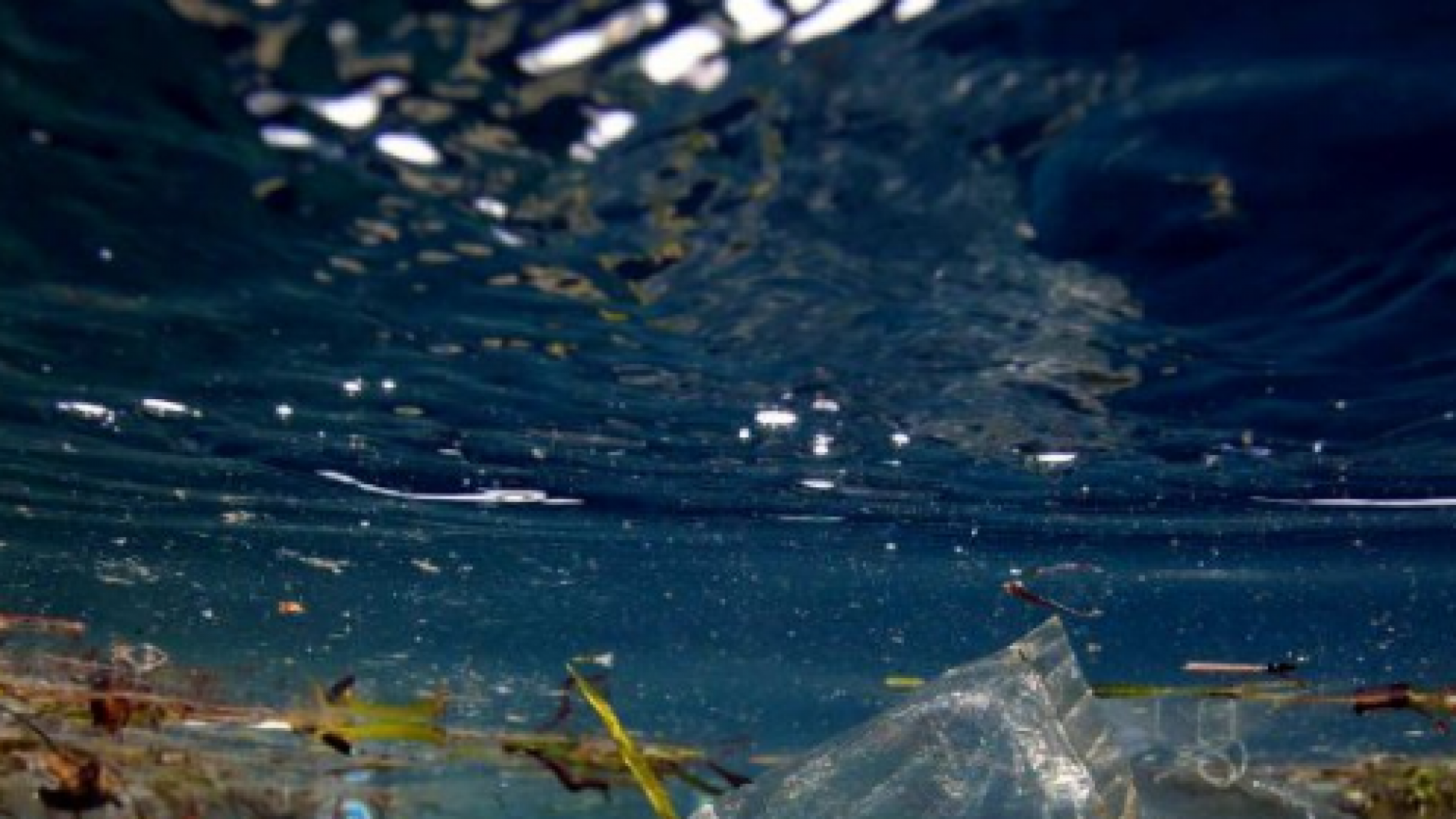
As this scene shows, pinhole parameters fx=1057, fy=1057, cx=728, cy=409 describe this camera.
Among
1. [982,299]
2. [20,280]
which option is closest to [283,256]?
[20,280]

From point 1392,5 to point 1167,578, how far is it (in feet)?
51.8

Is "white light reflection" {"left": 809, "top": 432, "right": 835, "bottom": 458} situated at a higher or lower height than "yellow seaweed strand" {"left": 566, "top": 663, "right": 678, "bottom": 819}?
higher

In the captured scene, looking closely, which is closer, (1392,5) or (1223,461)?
(1392,5)

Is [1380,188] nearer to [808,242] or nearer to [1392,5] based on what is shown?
[1392,5]

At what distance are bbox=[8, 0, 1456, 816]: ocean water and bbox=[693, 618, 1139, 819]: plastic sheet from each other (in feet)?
4.50

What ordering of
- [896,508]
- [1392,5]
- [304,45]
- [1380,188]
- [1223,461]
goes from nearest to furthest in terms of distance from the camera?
1. [1392,5]
2. [304,45]
3. [1380,188]
4. [1223,461]
5. [896,508]

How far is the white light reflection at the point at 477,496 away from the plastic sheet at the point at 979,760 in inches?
454

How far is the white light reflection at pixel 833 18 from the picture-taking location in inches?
243

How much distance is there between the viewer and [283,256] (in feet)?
29.6

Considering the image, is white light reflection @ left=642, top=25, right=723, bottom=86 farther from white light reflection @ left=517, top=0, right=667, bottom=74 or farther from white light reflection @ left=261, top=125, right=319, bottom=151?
white light reflection @ left=261, top=125, right=319, bottom=151

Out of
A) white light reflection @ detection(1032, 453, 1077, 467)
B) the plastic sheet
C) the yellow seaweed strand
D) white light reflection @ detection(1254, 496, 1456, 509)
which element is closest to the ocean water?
white light reflection @ detection(1254, 496, 1456, 509)

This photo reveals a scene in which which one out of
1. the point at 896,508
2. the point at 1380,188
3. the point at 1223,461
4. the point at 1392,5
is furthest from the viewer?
the point at 896,508

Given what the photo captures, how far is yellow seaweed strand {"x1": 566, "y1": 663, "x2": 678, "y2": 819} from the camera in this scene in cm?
466

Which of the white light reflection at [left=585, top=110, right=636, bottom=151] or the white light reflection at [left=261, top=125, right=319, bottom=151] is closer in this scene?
the white light reflection at [left=585, top=110, right=636, bottom=151]
